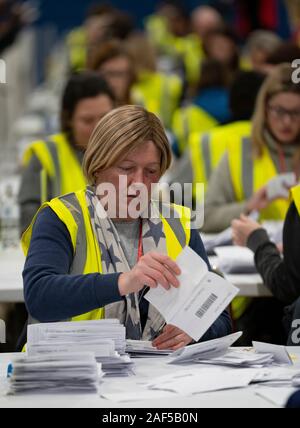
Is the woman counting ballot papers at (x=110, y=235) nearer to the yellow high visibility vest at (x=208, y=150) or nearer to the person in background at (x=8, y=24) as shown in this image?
the yellow high visibility vest at (x=208, y=150)

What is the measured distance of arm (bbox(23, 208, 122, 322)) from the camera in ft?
10.6

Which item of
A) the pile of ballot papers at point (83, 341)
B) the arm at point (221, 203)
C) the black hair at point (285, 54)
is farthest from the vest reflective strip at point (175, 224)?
the black hair at point (285, 54)

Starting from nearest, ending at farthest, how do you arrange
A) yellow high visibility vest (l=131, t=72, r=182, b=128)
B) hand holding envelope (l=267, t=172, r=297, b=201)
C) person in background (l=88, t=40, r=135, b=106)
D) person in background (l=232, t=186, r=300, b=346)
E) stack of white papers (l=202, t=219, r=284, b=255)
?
1. person in background (l=232, t=186, r=300, b=346)
2. stack of white papers (l=202, t=219, r=284, b=255)
3. hand holding envelope (l=267, t=172, r=297, b=201)
4. person in background (l=88, t=40, r=135, b=106)
5. yellow high visibility vest (l=131, t=72, r=182, b=128)

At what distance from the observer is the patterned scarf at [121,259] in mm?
3467

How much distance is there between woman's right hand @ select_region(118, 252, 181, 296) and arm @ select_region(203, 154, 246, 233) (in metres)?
2.53

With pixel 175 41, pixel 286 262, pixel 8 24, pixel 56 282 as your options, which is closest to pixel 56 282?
pixel 56 282

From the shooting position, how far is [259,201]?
551 cm

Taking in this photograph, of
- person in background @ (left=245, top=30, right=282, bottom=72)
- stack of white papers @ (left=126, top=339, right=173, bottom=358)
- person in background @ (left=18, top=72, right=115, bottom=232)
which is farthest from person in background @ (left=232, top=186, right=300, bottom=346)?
person in background @ (left=245, top=30, right=282, bottom=72)

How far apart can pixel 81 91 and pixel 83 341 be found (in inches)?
106

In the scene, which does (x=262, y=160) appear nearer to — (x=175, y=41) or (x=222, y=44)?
(x=222, y=44)

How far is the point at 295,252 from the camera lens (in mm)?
3977

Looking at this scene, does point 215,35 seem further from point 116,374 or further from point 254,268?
point 116,374

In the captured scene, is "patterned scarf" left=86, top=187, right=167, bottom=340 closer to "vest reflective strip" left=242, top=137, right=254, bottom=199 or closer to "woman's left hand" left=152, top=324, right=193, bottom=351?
"woman's left hand" left=152, top=324, right=193, bottom=351

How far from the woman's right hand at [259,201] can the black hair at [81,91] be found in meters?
0.79
